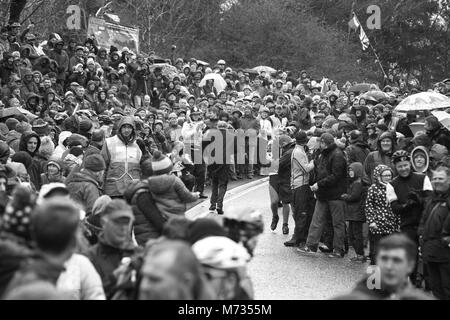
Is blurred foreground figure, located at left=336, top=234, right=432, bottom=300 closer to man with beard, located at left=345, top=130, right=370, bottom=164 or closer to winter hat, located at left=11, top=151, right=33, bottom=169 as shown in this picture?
winter hat, located at left=11, top=151, right=33, bottom=169

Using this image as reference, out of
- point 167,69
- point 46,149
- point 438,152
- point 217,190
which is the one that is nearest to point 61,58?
point 167,69

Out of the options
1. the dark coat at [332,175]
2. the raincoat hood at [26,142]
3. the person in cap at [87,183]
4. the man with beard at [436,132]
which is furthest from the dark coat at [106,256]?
the man with beard at [436,132]

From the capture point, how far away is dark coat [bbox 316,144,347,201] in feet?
42.5

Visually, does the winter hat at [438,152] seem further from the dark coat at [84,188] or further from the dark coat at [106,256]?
the dark coat at [106,256]

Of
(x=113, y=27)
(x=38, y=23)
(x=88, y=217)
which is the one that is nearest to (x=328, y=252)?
(x=88, y=217)

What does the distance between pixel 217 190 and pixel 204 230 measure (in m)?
10.2

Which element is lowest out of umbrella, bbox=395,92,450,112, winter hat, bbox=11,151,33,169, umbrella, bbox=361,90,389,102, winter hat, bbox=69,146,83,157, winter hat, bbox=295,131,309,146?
winter hat, bbox=11,151,33,169

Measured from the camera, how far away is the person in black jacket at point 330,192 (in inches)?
512

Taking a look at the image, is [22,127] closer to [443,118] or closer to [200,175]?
[200,175]

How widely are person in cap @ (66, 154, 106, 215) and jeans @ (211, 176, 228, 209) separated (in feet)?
18.6

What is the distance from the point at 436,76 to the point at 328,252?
42.1 meters

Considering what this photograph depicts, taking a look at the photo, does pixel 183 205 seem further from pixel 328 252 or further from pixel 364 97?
pixel 364 97

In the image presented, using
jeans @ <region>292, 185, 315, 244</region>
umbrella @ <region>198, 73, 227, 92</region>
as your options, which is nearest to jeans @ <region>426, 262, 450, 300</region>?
jeans @ <region>292, 185, 315, 244</region>
